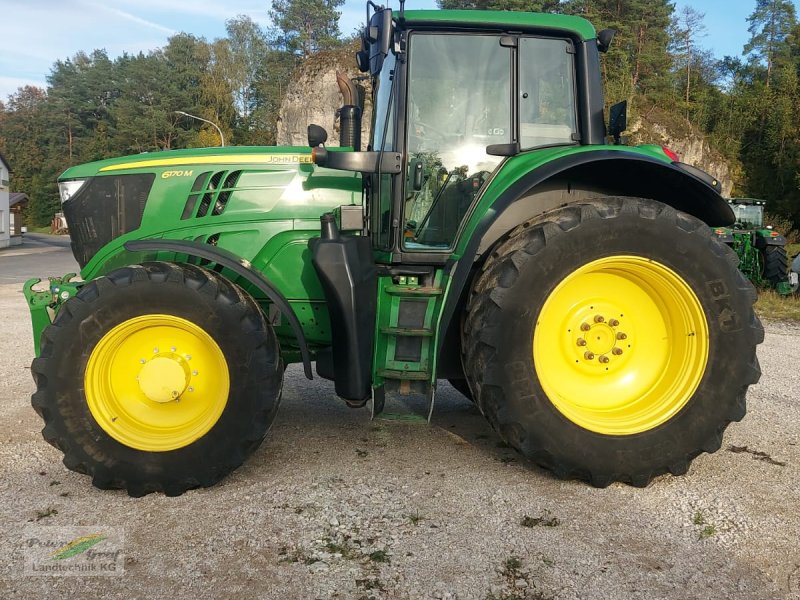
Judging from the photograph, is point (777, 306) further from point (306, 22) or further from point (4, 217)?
point (306, 22)

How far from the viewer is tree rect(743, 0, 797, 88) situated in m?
45.4

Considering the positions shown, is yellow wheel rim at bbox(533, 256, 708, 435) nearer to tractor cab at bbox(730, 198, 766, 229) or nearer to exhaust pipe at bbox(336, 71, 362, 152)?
exhaust pipe at bbox(336, 71, 362, 152)

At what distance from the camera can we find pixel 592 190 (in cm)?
351

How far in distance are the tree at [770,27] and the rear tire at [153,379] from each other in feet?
172

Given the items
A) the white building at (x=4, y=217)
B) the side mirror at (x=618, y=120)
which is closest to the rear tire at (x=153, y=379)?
the side mirror at (x=618, y=120)

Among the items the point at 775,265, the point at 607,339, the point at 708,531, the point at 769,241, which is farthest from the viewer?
the point at 769,241

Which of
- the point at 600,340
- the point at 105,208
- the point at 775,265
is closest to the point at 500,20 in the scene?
the point at 600,340

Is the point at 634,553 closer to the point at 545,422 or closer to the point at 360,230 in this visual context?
the point at 545,422

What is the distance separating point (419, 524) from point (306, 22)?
54.3m

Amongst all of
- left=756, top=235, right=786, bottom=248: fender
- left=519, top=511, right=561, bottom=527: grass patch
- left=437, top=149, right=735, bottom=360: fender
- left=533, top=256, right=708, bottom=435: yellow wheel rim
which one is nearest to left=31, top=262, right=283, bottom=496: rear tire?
left=437, top=149, right=735, bottom=360: fender

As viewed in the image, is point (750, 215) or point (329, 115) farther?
point (329, 115)

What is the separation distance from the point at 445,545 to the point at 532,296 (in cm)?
121

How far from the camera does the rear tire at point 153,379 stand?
2.98 meters

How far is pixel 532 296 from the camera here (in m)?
3.01
